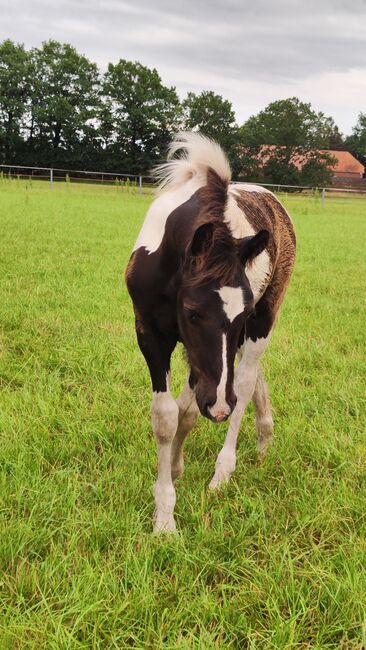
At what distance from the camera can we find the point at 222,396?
1890 millimetres

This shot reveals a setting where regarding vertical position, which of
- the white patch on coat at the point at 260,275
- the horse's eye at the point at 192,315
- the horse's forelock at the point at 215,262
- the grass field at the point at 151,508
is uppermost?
the horse's forelock at the point at 215,262

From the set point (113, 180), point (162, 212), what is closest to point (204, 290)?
point (162, 212)

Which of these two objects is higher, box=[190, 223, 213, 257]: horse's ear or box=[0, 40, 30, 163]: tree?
box=[0, 40, 30, 163]: tree

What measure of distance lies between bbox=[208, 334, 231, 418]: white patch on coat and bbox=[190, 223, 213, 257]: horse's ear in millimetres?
344

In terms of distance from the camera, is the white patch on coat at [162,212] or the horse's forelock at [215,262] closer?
the horse's forelock at [215,262]

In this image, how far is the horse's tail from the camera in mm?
2258

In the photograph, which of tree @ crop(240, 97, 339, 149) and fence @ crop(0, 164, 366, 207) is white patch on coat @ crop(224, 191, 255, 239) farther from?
tree @ crop(240, 97, 339, 149)

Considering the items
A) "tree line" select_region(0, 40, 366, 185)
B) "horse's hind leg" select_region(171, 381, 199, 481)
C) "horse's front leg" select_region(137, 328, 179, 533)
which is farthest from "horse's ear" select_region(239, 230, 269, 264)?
"tree line" select_region(0, 40, 366, 185)

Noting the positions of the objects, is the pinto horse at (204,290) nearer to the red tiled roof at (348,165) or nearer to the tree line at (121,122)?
the tree line at (121,122)

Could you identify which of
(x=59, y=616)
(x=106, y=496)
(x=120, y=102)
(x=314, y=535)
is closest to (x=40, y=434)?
(x=106, y=496)

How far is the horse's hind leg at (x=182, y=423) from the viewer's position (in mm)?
2689

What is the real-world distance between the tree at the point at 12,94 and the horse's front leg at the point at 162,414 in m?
50.3

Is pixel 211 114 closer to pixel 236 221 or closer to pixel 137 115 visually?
pixel 137 115

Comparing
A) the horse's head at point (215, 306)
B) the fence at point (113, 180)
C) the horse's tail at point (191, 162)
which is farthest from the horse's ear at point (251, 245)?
the fence at point (113, 180)
